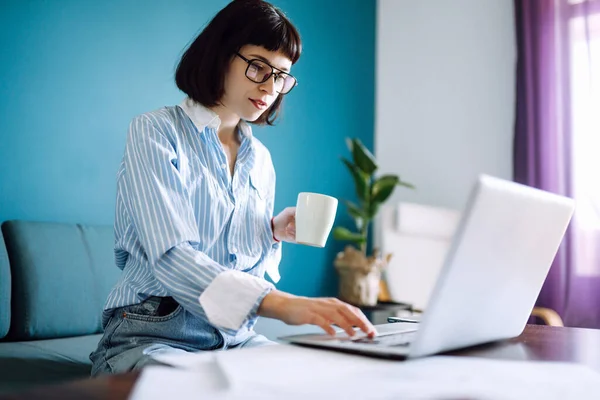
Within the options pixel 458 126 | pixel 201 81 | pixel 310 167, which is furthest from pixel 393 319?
pixel 458 126

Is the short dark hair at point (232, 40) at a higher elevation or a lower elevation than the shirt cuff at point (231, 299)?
higher

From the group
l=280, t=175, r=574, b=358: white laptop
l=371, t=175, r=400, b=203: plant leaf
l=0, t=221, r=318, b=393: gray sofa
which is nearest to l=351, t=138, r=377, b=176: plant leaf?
l=371, t=175, r=400, b=203: plant leaf

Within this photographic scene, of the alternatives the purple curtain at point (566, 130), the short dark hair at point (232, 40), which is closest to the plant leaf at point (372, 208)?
the purple curtain at point (566, 130)

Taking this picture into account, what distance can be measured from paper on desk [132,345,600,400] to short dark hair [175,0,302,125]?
2.55ft

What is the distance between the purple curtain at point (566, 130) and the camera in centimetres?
335

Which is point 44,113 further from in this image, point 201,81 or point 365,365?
point 365,365

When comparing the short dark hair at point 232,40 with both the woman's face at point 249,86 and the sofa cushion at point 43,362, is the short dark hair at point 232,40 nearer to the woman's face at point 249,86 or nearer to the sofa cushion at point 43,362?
the woman's face at point 249,86

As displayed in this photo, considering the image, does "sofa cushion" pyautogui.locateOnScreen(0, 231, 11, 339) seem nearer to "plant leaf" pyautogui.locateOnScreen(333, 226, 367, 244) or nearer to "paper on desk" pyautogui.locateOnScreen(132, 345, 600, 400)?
"paper on desk" pyautogui.locateOnScreen(132, 345, 600, 400)

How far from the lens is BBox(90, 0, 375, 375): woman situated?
0.91 meters

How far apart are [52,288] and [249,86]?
1009 millimetres

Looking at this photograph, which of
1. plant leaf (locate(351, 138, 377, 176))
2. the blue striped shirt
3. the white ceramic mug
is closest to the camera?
the blue striped shirt

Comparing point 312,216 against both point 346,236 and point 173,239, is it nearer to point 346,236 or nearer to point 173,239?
point 173,239

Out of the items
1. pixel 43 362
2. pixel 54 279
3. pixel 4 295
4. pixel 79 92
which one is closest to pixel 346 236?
pixel 79 92

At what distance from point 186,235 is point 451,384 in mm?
538
